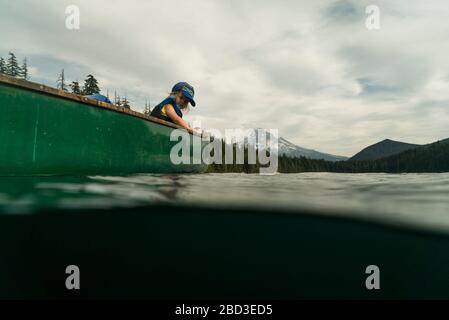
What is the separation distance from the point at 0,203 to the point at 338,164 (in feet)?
390

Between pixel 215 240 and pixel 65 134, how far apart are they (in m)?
3.30

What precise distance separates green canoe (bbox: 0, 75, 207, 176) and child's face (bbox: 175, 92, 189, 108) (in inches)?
93.2

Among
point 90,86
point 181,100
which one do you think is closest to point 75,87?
point 90,86

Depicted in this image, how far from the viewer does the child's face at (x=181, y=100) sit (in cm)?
878

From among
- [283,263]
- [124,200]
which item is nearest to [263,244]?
[283,263]

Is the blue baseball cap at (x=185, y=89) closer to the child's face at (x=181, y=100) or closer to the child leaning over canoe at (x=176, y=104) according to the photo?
the child leaning over canoe at (x=176, y=104)

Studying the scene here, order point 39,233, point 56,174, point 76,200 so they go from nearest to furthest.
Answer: point 76,200 → point 39,233 → point 56,174

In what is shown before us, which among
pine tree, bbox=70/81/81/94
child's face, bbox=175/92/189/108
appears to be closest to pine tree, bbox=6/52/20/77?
pine tree, bbox=70/81/81/94

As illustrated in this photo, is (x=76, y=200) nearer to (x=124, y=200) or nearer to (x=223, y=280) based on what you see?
(x=124, y=200)

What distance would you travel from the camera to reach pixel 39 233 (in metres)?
4.46

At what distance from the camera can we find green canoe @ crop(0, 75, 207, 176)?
4.18m

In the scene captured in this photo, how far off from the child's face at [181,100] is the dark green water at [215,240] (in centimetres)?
423

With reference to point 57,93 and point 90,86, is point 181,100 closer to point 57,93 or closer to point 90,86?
point 57,93
